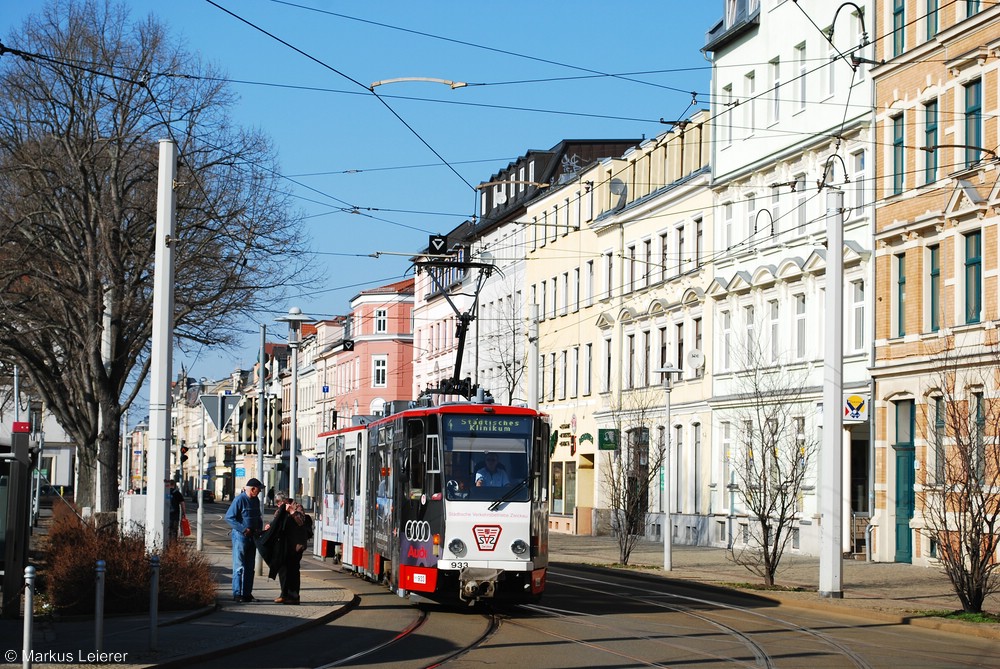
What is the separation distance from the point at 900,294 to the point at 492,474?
17509mm

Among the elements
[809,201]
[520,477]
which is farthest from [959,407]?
[809,201]

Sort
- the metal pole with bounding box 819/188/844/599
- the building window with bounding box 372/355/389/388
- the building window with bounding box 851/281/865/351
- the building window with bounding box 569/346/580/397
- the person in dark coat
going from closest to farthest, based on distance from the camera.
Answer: the person in dark coat, the metal pole with bounding box 819/188/844/599, the building window with bounding box 851/281/865/351, the building window with bounding box 569/346/580/397, the building window with bounding box 372/355/389/388

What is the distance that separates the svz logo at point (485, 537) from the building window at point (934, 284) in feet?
54.3

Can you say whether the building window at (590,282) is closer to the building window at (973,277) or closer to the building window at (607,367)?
the building window at (607,367)

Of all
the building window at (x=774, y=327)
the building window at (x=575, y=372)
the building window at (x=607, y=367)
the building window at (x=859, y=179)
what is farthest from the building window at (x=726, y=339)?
the building window at (x=575, y=372)

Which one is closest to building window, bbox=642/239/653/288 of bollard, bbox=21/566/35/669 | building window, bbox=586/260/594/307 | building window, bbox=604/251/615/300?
building window, bbox=604/251/615/300

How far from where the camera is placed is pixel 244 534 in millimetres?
21125

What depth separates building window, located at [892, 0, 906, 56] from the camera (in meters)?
36.0

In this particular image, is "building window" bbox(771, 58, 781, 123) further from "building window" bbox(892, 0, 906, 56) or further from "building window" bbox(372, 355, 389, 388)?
"building window" bbox(372, 355, 389, 388)

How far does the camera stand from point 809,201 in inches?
1587

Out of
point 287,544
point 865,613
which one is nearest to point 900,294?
point 865,613

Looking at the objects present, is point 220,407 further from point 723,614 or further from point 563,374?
point 563,374

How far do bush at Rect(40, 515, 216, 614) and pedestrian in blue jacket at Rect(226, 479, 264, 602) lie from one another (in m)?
0.79

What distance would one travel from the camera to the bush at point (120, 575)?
18.2 meters
